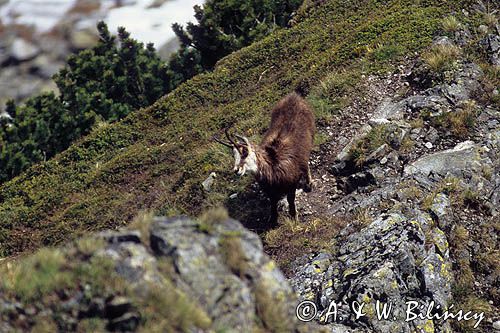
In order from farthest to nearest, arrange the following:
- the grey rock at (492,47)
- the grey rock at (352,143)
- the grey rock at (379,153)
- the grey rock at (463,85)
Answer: the grey rock at (492,47)
the grey rock at (463,85)
the grey rock at (352,143)
the grey rock at (379,153)

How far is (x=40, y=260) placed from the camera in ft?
18.1

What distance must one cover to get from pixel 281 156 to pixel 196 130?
28.0 feet

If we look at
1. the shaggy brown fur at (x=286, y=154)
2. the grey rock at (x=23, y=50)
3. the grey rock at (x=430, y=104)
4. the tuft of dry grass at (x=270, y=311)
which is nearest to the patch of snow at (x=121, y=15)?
the grey rock at (x=23, y=50)

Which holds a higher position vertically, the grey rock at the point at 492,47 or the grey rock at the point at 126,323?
the grey rock at the point at 126,323

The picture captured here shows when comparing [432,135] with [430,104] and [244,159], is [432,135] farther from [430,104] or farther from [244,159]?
[244,159]

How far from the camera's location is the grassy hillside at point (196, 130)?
16812mm

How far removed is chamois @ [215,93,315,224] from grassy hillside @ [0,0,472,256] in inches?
61.0

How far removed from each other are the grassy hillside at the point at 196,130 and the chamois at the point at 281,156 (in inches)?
61.0

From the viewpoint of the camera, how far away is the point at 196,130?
67.2 feet

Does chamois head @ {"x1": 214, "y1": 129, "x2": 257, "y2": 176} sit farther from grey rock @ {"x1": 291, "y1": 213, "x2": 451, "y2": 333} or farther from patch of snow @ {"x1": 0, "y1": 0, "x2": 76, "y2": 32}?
patch of snow @ {"x1": 0, "y1": 0, "x2": 76, "y2": 32}

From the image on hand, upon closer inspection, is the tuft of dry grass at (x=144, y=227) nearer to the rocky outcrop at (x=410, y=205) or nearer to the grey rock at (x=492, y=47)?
the rocky outcrop at (x=410, y=205)

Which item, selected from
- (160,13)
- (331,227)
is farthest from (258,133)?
(160,13)

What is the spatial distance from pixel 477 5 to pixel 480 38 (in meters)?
2.48

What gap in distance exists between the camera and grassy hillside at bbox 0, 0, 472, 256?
55.2 feet
